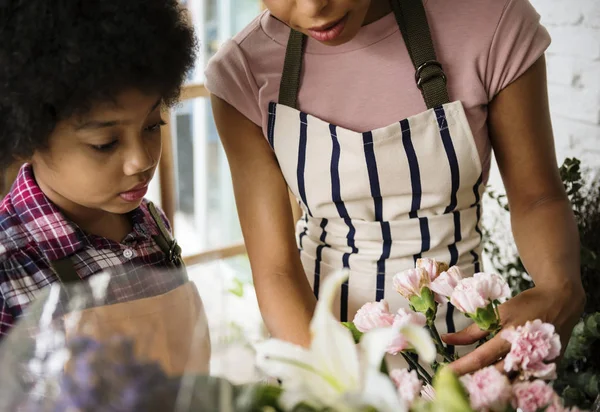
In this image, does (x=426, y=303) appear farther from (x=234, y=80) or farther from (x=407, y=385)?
(x=234, y=80)

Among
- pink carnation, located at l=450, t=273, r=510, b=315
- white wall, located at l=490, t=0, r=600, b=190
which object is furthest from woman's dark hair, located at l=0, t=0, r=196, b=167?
white wall, located at l=490, t=0, r=600, b=190

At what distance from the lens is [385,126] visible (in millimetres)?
1123

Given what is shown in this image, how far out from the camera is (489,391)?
1.70 feet

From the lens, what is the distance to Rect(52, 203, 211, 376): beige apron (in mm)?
494

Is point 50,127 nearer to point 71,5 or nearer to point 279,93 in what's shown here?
point 71,5

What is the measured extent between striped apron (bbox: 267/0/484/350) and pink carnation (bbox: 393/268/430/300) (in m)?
0.40

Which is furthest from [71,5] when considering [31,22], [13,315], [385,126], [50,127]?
[385,126]

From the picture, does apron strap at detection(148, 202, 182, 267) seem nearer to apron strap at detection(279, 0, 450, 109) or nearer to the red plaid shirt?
the red plaid shirt

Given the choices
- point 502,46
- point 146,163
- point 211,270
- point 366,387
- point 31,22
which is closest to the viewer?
point 366,387

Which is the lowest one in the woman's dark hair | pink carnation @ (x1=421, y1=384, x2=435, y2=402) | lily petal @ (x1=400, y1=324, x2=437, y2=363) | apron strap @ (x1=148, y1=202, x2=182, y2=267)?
pink carnation @ (x1=421, y1=384, x2=435, y2=402)

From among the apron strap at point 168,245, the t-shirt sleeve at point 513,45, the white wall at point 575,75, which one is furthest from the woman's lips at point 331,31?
the white wall at point 575,75

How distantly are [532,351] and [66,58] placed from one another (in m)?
0.62

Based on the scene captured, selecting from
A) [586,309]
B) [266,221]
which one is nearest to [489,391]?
[266,221]

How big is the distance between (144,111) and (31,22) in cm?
18
